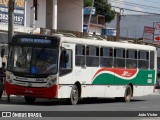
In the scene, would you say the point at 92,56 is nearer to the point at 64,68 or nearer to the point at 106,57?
the point at 106,57

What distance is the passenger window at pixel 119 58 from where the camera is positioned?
1161 inches

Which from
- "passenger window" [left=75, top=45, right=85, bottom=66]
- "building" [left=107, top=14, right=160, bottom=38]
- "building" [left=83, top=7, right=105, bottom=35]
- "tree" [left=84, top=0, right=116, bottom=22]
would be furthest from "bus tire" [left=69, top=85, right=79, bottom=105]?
"building" [left=107, top=14, right=160, bottom=38]

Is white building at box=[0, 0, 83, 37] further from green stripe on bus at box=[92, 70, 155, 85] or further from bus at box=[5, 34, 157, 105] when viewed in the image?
bus at box=[5, 34, 157, 105]

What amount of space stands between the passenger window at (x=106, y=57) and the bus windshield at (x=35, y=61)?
3.98 meters

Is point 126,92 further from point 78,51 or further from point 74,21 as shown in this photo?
point 74,21

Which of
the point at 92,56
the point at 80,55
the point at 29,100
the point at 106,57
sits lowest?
the point at 29,100

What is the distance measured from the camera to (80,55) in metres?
26.5

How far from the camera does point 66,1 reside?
51062 millimetres

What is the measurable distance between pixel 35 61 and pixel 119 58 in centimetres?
624

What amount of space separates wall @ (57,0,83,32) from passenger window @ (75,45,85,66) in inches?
918

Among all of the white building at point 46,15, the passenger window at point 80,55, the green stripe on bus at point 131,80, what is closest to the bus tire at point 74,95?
the passenger window at point 80,55

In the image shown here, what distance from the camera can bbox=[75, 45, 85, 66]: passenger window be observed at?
26.2 meters

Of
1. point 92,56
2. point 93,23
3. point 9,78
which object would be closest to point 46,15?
point 93,23

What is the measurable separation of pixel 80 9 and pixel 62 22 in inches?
80.8
